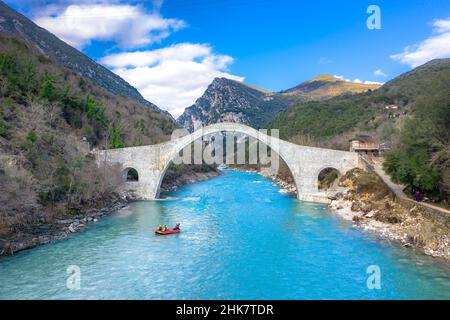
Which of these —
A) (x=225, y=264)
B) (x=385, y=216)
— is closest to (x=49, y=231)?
(x=225, y=264)

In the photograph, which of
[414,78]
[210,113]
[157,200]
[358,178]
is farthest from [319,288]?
[210,113]

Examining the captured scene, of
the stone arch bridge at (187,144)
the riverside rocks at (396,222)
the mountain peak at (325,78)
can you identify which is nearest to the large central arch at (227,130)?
the stone arch bridge at (187,144)

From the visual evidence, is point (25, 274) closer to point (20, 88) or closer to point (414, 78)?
point (20, 88)

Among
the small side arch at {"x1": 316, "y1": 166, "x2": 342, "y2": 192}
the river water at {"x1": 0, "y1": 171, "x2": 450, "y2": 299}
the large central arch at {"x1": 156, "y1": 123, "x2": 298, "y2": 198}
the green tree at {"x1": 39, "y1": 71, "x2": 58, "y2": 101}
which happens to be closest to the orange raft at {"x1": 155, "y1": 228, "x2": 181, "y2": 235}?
the river water at {"x1": 0, "y1": 171, "x2": 450, "y2": 299}

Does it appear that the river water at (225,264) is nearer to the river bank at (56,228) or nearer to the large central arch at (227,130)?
the river bank at (56,228)

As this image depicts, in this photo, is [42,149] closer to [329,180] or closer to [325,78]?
[329,180]

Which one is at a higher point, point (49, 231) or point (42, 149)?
point (42, 149)

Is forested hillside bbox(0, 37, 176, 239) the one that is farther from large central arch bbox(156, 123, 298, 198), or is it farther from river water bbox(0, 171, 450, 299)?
large central arch bbox(156, 123, 298, 198)
